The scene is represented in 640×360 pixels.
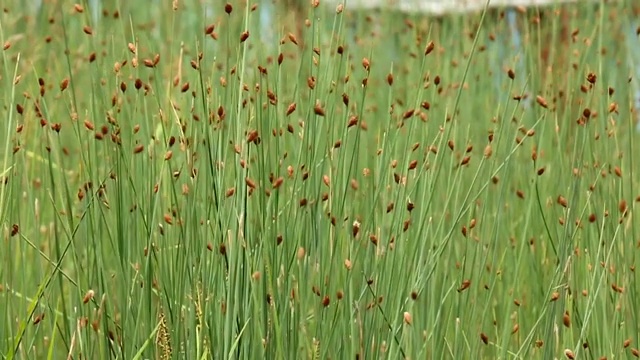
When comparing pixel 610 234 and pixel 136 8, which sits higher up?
pixel 136 8

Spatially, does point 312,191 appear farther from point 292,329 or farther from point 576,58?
point 576,58

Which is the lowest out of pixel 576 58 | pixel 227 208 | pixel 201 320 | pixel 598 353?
pixel 598 353

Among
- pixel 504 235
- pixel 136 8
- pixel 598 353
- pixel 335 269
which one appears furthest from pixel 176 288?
pixel 136 8

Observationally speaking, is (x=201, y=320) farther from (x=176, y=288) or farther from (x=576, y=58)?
(x=576, y=58)

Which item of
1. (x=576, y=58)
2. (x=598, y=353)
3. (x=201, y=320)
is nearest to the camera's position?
(x=201, y=320)

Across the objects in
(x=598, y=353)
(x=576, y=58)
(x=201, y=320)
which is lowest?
(x=598, y=353)

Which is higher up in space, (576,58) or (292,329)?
(576,58)

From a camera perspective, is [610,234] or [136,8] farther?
[136,8]

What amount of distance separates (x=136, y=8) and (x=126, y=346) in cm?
443

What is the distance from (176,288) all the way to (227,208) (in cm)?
24

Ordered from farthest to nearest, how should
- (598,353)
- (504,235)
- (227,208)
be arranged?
1. (504,235)
2. (598,353)
3. (227,208)

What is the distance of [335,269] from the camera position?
101 inches

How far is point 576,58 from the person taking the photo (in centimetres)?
429

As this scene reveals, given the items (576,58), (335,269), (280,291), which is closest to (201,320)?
(280,291)
